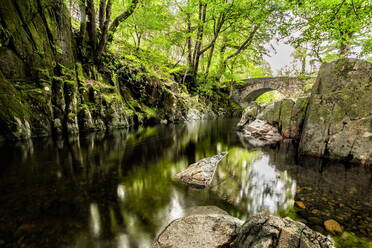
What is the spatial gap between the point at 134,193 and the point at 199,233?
180 cm

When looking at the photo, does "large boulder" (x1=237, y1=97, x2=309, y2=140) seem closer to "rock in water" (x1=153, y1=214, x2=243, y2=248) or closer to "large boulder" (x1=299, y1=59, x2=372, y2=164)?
"large boulder" (x1=299, y1=59, x2=372, y2=164)

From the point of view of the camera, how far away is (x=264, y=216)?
1.79m

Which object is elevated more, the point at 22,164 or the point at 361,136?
the point at 361,136

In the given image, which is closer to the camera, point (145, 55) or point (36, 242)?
point (36, 242)

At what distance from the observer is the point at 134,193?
3.43 metres

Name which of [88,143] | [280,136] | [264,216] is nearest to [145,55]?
[88,143]

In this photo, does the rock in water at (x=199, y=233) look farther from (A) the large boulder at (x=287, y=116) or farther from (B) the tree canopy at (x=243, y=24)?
(A) the large boulder at (x=287, y=116)

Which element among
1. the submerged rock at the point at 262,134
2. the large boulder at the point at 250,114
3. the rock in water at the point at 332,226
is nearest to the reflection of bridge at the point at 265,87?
the large boulder at the point at 250,114

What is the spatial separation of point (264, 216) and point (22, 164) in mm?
6062

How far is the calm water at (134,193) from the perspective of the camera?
Answer: 2344 millimetres

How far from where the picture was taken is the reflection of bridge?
1088 inches

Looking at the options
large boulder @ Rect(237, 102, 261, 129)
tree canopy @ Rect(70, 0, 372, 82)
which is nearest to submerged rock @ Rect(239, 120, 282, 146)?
large boulder @ Rect(237, 102, 261, 129)

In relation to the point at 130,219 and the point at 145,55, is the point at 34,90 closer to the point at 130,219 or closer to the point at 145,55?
the point at 130,219

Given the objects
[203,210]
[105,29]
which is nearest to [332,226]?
[203,210]
